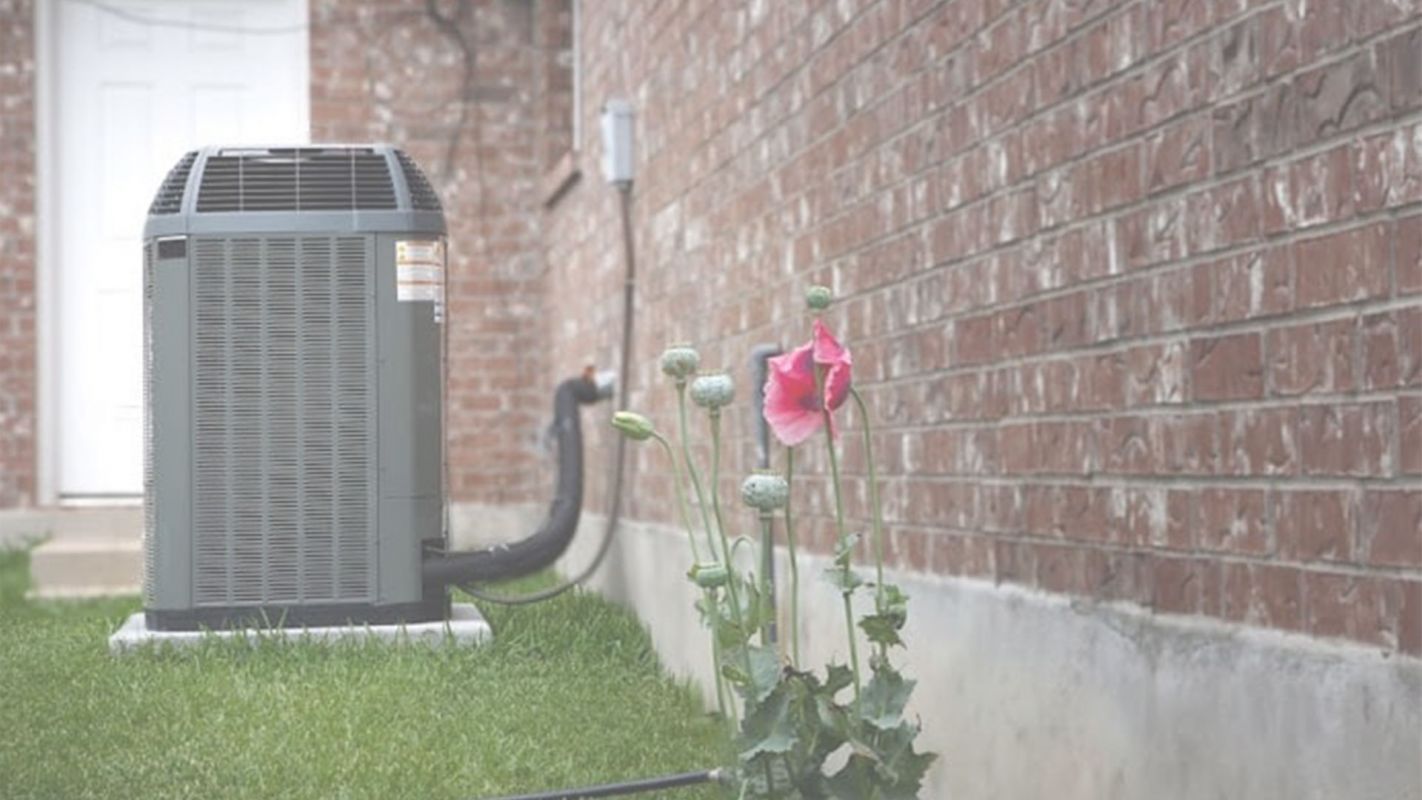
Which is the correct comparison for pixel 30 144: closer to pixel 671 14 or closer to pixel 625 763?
pixel 671 14

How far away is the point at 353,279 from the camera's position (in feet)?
16.8

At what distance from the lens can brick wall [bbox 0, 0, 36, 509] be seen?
9.00 meters

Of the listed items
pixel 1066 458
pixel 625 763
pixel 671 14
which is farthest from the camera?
pixel 671 14

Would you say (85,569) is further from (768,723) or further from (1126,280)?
(1126,280)

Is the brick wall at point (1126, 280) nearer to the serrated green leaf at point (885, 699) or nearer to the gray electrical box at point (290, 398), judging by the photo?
the serrated green leaf at point (885, 699)

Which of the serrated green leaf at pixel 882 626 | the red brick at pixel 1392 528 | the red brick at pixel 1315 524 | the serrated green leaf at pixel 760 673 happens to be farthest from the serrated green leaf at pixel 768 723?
the red brick at pixel 1392 528

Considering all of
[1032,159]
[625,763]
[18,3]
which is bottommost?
[625,763]

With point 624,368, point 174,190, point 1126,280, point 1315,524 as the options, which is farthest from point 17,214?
point 1315,524

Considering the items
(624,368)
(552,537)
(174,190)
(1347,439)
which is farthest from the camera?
(624,368)

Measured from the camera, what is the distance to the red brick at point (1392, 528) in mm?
2051

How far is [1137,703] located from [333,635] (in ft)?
9.09

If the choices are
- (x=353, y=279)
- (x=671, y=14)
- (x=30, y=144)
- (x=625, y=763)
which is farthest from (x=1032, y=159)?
(x=30, y=144)

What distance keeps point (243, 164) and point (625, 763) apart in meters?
1.87

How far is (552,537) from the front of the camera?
5.71 metres
